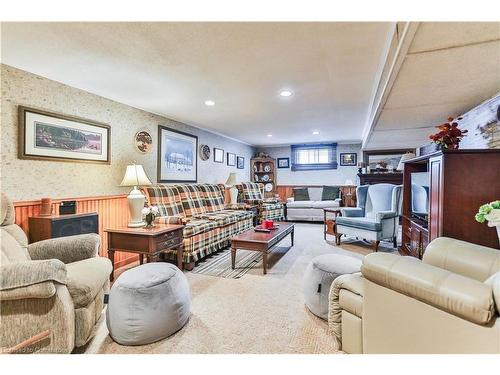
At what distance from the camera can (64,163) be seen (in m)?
2.82

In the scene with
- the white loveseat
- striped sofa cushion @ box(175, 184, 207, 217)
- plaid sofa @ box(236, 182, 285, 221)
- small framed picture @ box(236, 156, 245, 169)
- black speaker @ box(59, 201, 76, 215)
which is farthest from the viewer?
small framed picture @ box(236, 156, 245, 169)

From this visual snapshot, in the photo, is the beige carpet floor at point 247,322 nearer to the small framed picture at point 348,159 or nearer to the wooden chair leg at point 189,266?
the wooden chair leg at point 189,266

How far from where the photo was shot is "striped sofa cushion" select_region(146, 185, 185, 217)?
3.67 m

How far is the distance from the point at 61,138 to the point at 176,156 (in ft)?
6.49

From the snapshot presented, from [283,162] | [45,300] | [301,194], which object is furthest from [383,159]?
[45,300]

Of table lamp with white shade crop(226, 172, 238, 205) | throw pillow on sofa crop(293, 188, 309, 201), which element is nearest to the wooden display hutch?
throw pillow on sofa crop(293, 188, 309, 201)

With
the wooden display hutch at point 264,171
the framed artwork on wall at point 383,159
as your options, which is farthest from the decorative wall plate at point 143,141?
the framed artwork on wall at point 383,159

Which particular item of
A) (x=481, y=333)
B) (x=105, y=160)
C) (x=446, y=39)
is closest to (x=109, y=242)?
(x=105, y=160)

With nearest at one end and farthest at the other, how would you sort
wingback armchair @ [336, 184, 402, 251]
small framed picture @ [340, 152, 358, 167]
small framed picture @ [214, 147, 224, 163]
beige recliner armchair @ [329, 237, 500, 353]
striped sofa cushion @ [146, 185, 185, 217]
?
beige recliner armchair @ [329, 237, 500, 353] → striped sofa cushion @ [146, 185, 185, 217] → wingback armchair @ [336, 184, 402, 251] → small framed picture @ [214, 147, 224, 163] → small framed picture @ [340, 152, 358, 167]

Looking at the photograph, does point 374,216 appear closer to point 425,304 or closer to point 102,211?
point 425,304

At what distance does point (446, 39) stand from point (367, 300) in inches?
60.8

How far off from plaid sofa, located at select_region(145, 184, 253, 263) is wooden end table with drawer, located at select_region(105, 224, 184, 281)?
11.4 inches

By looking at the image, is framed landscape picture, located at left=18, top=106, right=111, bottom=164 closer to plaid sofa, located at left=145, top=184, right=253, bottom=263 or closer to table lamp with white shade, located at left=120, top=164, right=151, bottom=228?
table lamp with white shade, located at left=120, top=164, right=151, bottom=228
